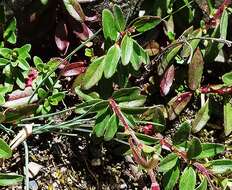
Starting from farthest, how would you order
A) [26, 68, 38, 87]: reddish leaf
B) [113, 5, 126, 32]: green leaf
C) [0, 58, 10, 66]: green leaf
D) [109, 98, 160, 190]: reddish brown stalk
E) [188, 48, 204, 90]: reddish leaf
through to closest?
[188, 48, 204, 90]: reddish leaf < [26, 68, 38, 87]: reddish leaf < [0, 58, 10, 66]: green leaf < [113, 5, 126, 32]: green leaf < [109, 98, 160, 190]: reddish brown stalk

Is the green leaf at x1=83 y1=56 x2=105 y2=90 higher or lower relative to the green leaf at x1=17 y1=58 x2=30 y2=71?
lower

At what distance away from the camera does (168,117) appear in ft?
7.95

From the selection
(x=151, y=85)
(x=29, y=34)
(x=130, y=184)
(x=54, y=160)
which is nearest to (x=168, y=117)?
(x=151, y=85)

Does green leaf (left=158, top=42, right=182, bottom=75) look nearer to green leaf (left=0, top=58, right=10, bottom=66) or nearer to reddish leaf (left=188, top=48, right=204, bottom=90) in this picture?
reddish leaf (left=188, top=48, right=204, bottom=90)

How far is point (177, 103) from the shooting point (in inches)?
95.2

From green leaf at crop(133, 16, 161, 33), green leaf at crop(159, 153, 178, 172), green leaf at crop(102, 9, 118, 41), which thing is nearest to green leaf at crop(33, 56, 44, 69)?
green leaf at crop(102, 9, 118, 41)

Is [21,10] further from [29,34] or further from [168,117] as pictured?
[168,117]

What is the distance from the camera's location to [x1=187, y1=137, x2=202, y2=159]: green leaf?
2.00 meters

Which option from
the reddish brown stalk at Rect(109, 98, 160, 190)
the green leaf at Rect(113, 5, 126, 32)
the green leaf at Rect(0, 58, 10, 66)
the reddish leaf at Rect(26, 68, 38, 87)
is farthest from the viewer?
the reddish leaf at Rect(26, 68, 38, 87)

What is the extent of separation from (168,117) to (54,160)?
51cm

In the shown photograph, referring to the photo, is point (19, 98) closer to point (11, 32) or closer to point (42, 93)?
point (42, 93)

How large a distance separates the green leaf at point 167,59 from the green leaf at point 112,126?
43 cm

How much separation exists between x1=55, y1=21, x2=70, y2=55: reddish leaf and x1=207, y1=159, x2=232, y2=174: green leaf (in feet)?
2.41

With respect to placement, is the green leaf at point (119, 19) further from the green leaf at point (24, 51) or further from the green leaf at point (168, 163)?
the green leaf at point (168, 163)
